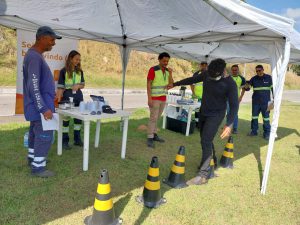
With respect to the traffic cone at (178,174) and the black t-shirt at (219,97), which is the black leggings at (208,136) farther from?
the traffic cone at (178,174)

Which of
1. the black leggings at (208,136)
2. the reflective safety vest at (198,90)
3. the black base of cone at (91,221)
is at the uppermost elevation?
the reflective safety vest at (198,90)

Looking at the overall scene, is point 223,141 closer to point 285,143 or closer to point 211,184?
point 285,143

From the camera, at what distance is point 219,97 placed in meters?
3.99

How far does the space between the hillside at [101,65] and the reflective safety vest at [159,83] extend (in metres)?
12.0

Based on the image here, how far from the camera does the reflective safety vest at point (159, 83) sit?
575 centimetres

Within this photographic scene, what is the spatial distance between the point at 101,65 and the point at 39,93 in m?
20.1

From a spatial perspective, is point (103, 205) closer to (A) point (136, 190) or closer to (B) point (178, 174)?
(A) point (136, 190)

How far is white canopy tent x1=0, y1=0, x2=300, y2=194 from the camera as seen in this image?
12.1ft

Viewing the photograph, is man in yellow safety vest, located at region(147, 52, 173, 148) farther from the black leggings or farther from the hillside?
the hillside

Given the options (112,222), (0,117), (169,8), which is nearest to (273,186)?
(112,222)

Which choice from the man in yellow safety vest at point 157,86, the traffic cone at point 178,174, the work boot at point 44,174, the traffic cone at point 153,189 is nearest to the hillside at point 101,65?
the man in yellow safety vest at point 157,86

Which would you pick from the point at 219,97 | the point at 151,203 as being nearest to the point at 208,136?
the point at 219,97

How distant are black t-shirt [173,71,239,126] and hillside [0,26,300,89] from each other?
13791mm

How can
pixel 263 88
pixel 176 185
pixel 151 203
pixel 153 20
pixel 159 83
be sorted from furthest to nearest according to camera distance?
pixel 263 88
pixel 159 83
pixel 153 20
pixel 176 185
pixel 151 203
